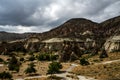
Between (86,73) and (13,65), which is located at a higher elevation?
(13,65)

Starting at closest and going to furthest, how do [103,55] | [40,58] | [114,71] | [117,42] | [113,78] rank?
[113,78] → [114,71] → [103,55] → [40,58] → [117,42]

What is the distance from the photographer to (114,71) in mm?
84688

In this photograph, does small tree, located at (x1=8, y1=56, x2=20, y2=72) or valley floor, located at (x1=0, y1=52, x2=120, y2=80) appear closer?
valley floor, located at (x1=0, y1=52, x2=120, y2=80)

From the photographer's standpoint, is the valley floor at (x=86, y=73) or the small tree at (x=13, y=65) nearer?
the valley floor at (x=86, y=73)

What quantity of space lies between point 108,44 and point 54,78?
355 ft

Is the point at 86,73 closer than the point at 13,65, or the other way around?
the point at 86,73

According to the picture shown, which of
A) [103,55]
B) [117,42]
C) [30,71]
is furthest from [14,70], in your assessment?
[117,42]

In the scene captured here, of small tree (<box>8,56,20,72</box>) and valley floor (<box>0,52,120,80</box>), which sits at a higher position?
small tree (<box>8,56,20,72</box>)

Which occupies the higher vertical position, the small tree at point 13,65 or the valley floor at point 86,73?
the small tree at point 13,65

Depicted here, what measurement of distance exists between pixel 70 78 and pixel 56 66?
16.5 metres

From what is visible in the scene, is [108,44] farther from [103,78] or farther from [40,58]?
[103,78]

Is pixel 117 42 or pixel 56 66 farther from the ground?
pixel 117 42

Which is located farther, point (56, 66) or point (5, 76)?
point (56, 66)

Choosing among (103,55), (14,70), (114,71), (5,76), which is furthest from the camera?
(103,55)
